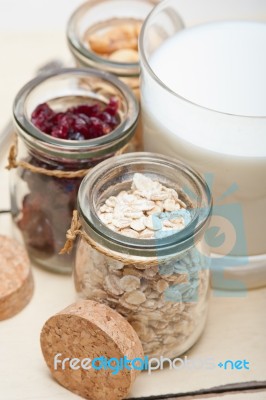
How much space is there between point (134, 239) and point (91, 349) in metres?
0.15

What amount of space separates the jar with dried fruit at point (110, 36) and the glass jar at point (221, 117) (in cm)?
7

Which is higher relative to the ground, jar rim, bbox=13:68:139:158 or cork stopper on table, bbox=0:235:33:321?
jar rim, bbox=13:68:139:158

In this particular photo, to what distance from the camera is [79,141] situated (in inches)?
44.9

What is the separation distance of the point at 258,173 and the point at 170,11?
0.34 m

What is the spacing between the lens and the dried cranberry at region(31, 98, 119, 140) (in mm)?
1188

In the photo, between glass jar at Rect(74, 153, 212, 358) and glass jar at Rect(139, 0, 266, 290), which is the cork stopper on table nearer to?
glass jar at Rect(74, 153, 212, 358)

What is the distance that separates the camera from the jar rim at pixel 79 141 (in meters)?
1.14

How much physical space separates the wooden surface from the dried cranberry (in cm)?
20

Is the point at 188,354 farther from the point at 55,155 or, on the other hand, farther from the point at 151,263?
the point at 55,155

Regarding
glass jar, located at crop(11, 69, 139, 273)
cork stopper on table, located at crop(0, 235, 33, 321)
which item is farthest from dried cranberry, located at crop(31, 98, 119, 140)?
cork stopper on table, located at crop(0, 235, 33, 321)

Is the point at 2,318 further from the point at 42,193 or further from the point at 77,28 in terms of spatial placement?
the point at 77,28

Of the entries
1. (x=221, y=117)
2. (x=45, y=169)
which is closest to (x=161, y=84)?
(x=221, y=117)

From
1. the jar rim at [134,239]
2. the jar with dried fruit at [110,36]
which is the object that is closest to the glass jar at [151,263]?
the jar rim at [134,239]

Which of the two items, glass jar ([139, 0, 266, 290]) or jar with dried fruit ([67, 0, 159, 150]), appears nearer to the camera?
glass jar ([139, 0, 266, 290])
